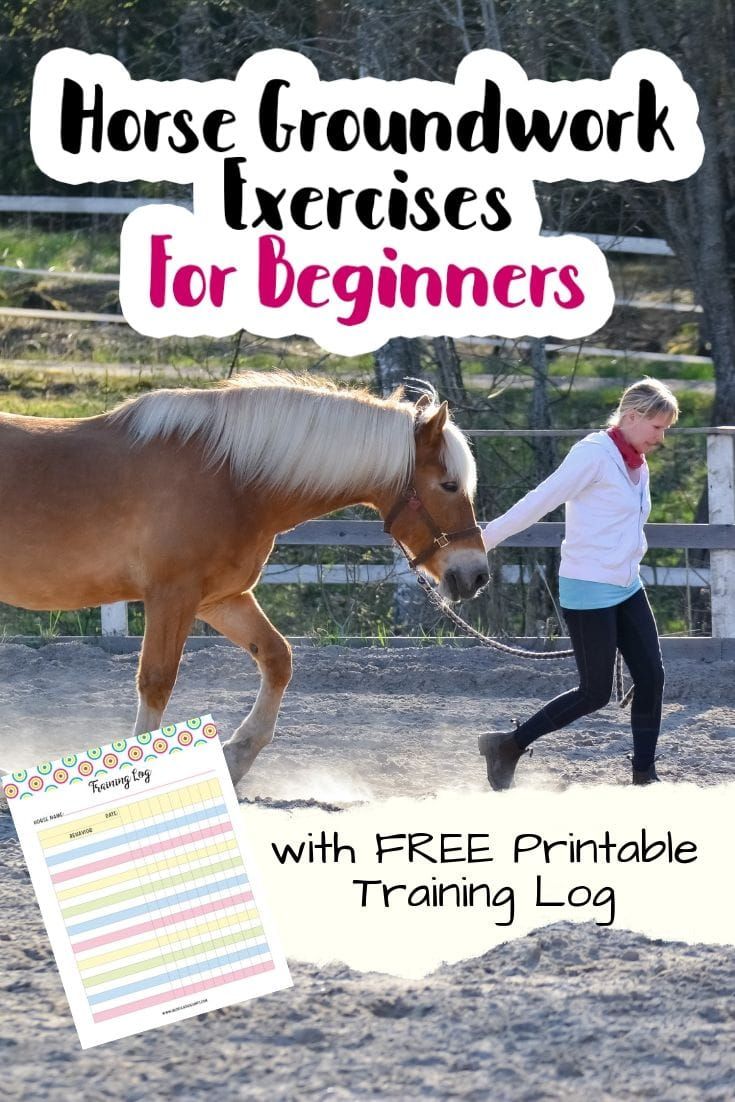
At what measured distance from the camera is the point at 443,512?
197 inches

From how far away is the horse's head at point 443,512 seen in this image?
498 cm

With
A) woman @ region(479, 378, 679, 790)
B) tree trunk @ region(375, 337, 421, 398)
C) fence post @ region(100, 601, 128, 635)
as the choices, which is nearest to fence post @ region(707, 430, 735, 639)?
tree trunk @ region(375, 337, 421, 398)

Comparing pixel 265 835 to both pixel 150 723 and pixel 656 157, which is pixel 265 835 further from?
pixel 656 157

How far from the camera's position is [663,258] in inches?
609

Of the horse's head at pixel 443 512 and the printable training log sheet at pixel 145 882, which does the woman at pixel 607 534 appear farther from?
the printable training log sheet at pixel 145 882

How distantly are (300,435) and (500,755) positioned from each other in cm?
137

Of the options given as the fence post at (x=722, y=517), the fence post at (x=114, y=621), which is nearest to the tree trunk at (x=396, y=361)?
the fence post at (x=114, y=621)

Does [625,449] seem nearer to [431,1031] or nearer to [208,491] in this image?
[208,491]

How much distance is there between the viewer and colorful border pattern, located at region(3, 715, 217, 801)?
2738 millimetres

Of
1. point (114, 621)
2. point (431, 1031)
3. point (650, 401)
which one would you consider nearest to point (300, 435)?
point (650, 401)

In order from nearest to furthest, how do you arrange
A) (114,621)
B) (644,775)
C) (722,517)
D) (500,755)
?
(644,775), (500,755), (722,517), (114,621)

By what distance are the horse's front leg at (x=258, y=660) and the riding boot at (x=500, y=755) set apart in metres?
0.82

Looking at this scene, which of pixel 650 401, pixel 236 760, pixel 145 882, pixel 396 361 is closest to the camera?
pixel 145 882

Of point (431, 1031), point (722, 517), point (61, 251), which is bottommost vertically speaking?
point (431, 1031)
